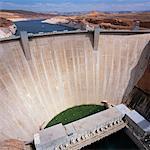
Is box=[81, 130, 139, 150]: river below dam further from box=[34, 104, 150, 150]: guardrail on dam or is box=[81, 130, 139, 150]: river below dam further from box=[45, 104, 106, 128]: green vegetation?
box=[45, 104, 106, 128]: green vegetation

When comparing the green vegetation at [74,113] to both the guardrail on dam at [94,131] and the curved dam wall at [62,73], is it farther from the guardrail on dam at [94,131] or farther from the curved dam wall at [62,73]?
the guardrail on dam at [94,131]

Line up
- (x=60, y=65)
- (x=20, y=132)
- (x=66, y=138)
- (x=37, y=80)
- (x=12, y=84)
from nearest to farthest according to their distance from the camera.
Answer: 1. (x=66, y=138)
2. (x=20, y=132)
3. (x=12, y=84)
4. (x=37, y=80)
5. (x=60, y=65)

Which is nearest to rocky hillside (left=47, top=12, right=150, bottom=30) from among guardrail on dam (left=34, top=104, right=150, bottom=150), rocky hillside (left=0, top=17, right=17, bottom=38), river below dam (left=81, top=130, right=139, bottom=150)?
guardrail on dam (left=34, top=104, right=150, bottom=150)

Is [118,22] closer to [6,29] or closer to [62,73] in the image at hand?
[6,29]

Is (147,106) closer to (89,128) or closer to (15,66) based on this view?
(89,128)

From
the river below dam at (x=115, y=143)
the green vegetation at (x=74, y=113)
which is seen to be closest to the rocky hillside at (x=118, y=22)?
the green vegetation at (x=74, y=113)

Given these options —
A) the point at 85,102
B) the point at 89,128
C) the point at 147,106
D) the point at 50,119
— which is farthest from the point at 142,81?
the point at 50,119
